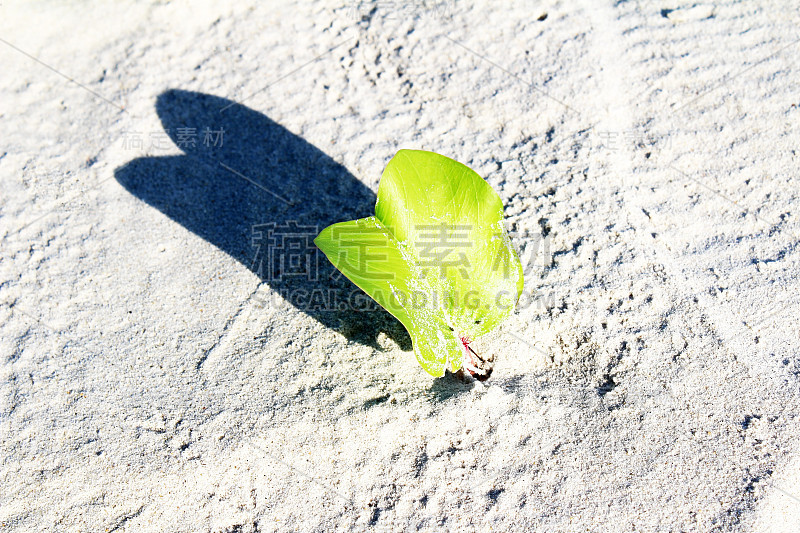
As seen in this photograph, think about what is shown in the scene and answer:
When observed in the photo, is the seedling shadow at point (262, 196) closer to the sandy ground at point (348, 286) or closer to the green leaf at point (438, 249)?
the sandy ground at point (348, 286)

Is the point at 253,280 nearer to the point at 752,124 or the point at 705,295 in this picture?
the point at 705,295

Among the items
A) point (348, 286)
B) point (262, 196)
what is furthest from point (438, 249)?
point (262, 196)

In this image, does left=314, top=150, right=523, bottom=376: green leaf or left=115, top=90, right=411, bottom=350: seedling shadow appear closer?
left=314, top=150, right=523, bottom=376: green leaf

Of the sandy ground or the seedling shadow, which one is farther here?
the seedling shadow

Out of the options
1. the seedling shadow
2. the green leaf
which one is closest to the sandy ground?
the seedling shadow

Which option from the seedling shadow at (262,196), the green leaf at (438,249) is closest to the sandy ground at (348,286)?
the seedling shadow at (262,196)

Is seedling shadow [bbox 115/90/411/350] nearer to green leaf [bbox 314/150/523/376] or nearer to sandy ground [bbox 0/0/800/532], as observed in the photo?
sandy ground [bbox 0/0/800/532]

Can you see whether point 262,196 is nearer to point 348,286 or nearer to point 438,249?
point 348,286
